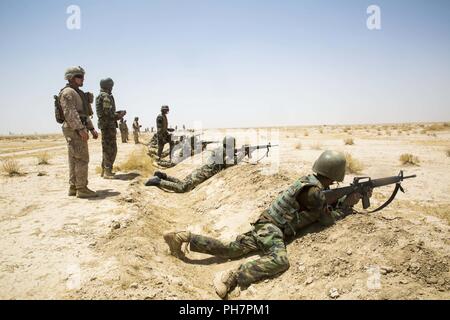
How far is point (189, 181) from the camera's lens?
7578 millimetres

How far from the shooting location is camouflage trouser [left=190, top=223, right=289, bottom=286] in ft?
10.8

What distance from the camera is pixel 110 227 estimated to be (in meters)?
4.40

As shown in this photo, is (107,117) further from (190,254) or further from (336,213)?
(336,213)

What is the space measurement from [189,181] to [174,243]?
375cm

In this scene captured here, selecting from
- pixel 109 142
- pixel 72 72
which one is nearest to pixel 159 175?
pixel 109 142

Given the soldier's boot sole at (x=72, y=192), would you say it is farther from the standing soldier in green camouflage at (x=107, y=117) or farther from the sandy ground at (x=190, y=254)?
the standing soldier in green camouflage at (x=107, y=117)

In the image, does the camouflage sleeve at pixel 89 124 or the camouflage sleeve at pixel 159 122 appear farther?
the camouflage sleeve at pixel 159 122

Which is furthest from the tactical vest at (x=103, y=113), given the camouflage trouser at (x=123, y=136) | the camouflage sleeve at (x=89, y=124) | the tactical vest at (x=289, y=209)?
the camouflage trouser at (x=123, y=136)

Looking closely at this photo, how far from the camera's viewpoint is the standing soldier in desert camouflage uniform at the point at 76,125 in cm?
549

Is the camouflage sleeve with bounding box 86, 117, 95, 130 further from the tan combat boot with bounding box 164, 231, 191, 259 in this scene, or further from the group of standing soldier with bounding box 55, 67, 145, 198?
the tan combat boot with bounding box 164, 231, 191, 259

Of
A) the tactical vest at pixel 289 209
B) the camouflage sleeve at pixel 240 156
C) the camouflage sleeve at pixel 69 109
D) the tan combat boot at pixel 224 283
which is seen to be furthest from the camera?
the camouflage sleeve at pixel 240 156
